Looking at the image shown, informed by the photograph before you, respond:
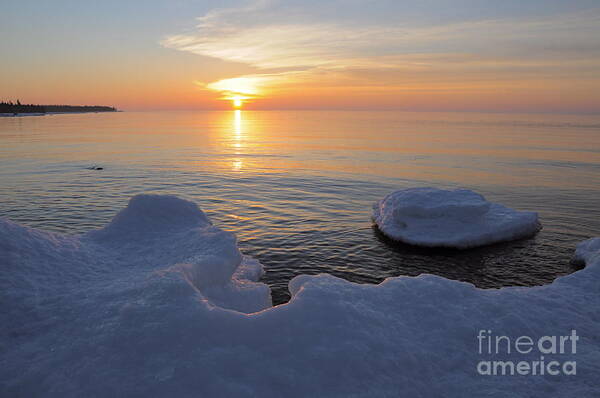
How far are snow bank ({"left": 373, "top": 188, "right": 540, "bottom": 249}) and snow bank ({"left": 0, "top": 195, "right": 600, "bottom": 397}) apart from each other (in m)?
6.10

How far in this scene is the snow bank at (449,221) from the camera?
15.0m

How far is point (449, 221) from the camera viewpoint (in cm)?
1584

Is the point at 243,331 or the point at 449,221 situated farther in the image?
the point at 449,221

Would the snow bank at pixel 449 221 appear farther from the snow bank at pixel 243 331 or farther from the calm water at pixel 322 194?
the snow bank at pixel 243 331

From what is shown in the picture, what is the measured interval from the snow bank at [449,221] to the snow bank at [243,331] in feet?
20.0

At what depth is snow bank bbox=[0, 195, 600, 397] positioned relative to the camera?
5.04 metres

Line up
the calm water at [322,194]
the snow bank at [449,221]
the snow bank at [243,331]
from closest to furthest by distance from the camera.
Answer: the snow bank at [243,331], the calm water at [322,194], the snow bank at [449,221]

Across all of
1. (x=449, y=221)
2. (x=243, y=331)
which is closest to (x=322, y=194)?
(x=449, y=221)

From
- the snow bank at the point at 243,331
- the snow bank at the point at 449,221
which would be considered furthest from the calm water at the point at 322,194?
the snow bank at the point at 243,331

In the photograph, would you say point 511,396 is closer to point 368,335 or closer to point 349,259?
point 368,335

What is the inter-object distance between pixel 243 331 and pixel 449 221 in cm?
1261

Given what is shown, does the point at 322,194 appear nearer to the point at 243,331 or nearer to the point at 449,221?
the point at 449,221

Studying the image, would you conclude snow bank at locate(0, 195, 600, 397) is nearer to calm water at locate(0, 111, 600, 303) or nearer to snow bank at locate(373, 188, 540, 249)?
calm water at locate(0, 111, 600, 303)

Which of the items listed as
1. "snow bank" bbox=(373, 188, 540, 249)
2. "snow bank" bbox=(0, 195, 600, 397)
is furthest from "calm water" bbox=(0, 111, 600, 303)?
"snow bank" bbox=(0, 195, 600, 397)
